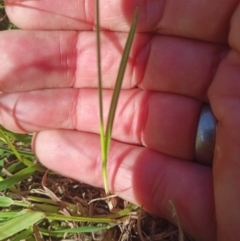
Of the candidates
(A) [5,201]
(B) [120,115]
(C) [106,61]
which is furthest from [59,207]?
(C) [106,61]

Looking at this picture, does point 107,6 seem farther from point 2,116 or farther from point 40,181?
point 40,181

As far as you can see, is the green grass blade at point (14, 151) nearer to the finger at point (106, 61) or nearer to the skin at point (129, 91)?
the skin at point (129, 91)

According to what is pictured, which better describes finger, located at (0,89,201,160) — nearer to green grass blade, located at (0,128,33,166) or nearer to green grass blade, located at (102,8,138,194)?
green grass blade, located at (0,128,33,166)

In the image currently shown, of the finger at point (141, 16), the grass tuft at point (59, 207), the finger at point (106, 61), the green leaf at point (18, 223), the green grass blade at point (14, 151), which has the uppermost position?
the finger at point (141, 16)

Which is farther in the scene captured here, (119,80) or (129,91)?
(129,91)

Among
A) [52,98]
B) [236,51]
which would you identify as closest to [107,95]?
[52,98]

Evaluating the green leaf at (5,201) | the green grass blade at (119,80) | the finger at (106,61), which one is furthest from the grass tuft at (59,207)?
the green grass blade at (119,80)

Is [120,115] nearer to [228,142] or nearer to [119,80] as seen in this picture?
[228,142]
